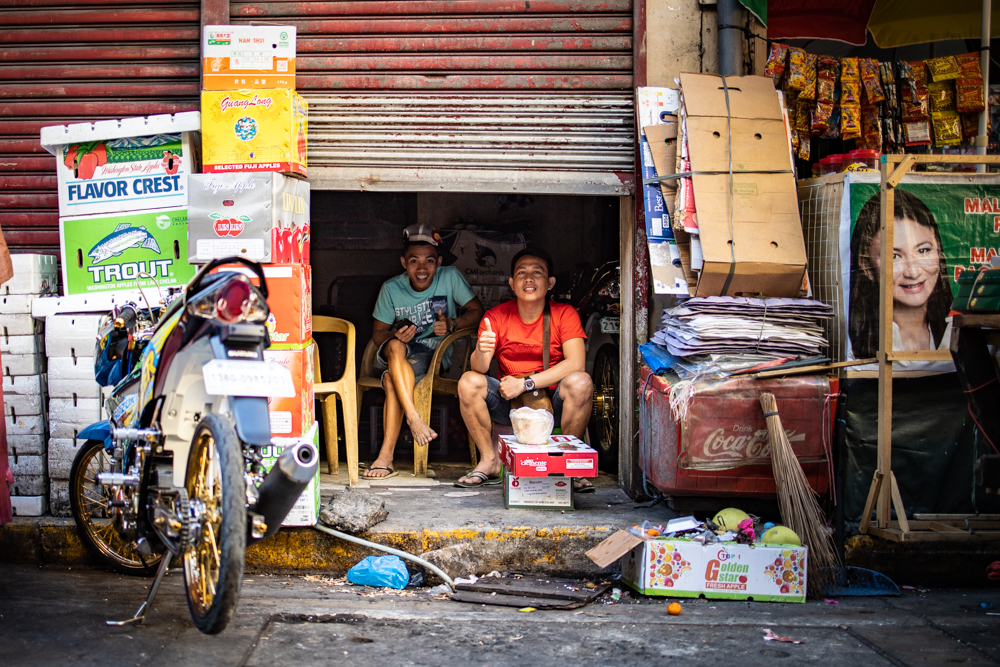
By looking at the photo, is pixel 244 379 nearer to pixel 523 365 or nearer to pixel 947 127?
pixel 523 365

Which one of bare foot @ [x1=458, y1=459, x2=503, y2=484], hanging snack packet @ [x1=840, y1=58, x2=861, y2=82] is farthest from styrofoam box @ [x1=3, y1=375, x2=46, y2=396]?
hanging snack packet @ [x1=840, y1=58, x2=861, y2=82]

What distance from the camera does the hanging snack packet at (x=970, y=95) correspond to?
521cm

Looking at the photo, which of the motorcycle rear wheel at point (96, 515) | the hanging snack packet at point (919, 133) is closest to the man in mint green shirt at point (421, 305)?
the motorcycle rear wheel at point (96, 515)

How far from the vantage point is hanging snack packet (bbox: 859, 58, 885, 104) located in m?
5.25

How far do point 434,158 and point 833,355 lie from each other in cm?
239

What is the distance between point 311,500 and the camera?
3961mm

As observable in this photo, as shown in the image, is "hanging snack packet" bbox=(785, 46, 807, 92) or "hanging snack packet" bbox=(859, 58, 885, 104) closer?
"hanging snack packet" bbox=(785, 46, 807, 92)

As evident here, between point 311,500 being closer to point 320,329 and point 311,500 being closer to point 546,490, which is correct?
point 546,490

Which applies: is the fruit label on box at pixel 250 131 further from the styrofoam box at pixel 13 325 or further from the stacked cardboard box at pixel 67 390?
the styrofoam box at pixel 13 325

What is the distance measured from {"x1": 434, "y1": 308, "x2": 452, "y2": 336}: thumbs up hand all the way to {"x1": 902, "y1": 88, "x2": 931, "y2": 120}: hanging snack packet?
3314 millimetres

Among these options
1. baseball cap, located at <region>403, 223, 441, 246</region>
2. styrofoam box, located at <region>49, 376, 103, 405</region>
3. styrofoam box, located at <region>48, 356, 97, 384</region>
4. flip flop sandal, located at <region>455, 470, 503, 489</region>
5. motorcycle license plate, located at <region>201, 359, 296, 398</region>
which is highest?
baseball cap, located at <region>403, 223, 441, 246</region>

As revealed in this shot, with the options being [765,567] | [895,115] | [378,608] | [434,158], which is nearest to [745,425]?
[765,567]

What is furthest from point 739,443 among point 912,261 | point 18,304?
point 18,304

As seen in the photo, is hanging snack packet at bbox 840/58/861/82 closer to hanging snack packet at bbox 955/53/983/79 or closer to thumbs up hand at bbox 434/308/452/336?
hanging snack packet at bbox 955/53/983/79
